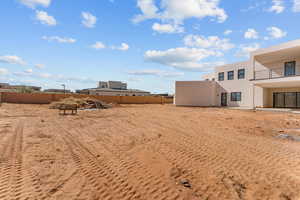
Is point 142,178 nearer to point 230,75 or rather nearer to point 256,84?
point 256,84

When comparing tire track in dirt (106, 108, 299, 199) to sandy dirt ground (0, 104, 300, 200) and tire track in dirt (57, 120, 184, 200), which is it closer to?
sandy dirt ground (0, 104, 300, 200)

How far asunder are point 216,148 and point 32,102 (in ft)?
90.5

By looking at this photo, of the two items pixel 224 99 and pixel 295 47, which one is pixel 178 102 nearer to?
pixel 224 99

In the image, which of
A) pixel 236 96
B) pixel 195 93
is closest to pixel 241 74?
pixel 236 96

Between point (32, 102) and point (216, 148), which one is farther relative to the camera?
point (32, 102)

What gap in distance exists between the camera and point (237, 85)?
910 inches

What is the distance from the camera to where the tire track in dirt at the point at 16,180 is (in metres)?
2.82

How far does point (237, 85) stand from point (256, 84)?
4676 millimetres

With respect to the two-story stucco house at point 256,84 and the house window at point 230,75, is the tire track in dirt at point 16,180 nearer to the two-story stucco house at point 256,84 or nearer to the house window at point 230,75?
the two-story stucco house at point 256,84

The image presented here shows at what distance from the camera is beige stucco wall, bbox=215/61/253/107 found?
70.4 feet

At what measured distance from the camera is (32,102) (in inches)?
990

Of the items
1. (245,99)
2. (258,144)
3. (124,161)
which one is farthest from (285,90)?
(124,161)

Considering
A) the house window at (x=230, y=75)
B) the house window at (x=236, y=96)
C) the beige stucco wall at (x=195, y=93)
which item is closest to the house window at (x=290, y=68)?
the house window at (x=236, y=96)

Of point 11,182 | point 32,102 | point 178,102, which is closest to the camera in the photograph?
point 11,182
